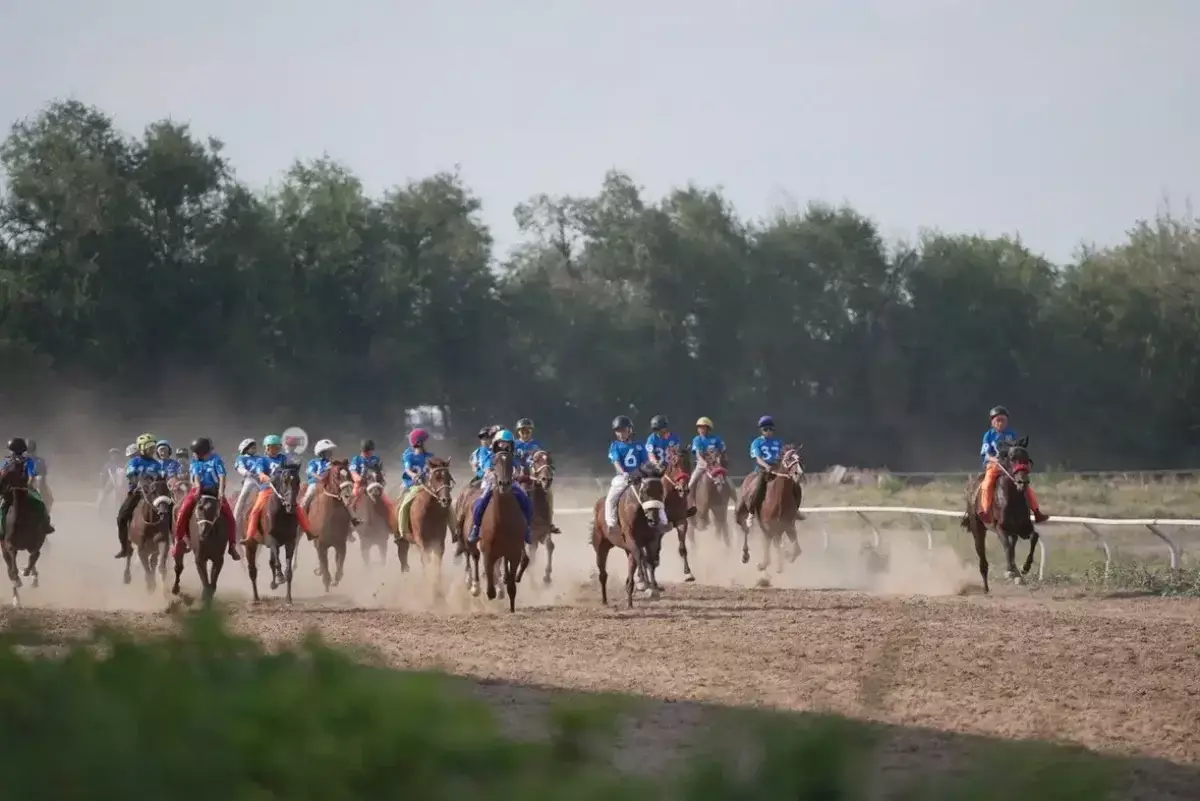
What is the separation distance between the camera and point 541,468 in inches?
930

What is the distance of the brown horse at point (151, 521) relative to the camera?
867 inches

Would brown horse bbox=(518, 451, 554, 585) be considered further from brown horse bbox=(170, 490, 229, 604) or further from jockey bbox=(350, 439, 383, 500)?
brown horse bbox=(170, 490, 229, 604)

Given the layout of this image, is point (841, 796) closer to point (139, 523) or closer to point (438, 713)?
point (438, 713)

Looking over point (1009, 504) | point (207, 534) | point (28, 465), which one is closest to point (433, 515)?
point (207, 534)

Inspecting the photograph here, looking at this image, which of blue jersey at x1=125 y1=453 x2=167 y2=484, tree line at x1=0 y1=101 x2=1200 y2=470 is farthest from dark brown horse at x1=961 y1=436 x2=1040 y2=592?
tree line at x1=0 y1=101 x2=1200 y2=470

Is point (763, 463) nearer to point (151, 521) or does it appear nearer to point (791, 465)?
point (791, 465)

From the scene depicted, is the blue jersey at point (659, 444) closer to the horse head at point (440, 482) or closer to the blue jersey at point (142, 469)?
the horse head at point (440, 482)

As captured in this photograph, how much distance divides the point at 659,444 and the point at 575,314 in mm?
39925

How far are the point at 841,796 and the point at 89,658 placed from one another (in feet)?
5.07

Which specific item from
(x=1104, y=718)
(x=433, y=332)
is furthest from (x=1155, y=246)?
(x=1104, y=718)

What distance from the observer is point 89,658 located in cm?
338

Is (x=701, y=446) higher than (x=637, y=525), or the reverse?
(x=701, y=446)

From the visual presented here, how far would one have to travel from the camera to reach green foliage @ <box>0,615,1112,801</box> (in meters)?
2.67

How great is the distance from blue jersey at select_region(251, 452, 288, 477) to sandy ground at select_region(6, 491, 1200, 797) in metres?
1.75
